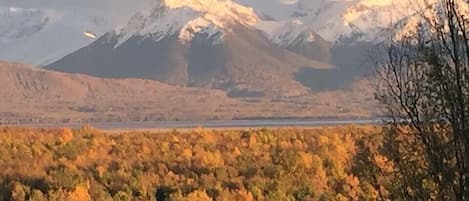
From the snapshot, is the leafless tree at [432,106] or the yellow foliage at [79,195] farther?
the yellow foliage at [79,195]

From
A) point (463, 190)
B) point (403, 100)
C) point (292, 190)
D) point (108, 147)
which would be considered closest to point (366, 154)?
point (403, 100)

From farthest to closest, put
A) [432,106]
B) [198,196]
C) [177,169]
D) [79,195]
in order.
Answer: [177,169], [198,196], [79,195], [432,106]

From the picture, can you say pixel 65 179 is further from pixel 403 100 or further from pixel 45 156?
pixel 403 100

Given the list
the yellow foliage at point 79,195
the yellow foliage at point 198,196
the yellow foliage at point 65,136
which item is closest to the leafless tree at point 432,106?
the yellow foliage at point 198,196

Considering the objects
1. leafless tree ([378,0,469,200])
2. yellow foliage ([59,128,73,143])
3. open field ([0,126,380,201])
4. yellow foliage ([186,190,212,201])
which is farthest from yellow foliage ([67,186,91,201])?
leafless tree ([378,0,469,200])

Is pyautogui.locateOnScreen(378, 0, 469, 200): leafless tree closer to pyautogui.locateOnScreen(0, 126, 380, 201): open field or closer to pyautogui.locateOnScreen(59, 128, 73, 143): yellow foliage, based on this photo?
pyautogui.locateOnScreen(0, 126, 380, 201): open field

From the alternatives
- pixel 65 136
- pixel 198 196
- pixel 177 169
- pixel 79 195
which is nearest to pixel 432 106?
pixel 198 196

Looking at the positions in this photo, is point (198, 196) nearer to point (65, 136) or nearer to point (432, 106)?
point (65, 136)

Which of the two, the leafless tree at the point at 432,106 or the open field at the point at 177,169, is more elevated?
the leafless tree at the point at 432,106

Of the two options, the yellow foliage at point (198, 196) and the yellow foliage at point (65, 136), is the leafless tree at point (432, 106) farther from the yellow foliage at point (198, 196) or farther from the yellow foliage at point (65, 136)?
the yellow foliage at point (65, 136)
